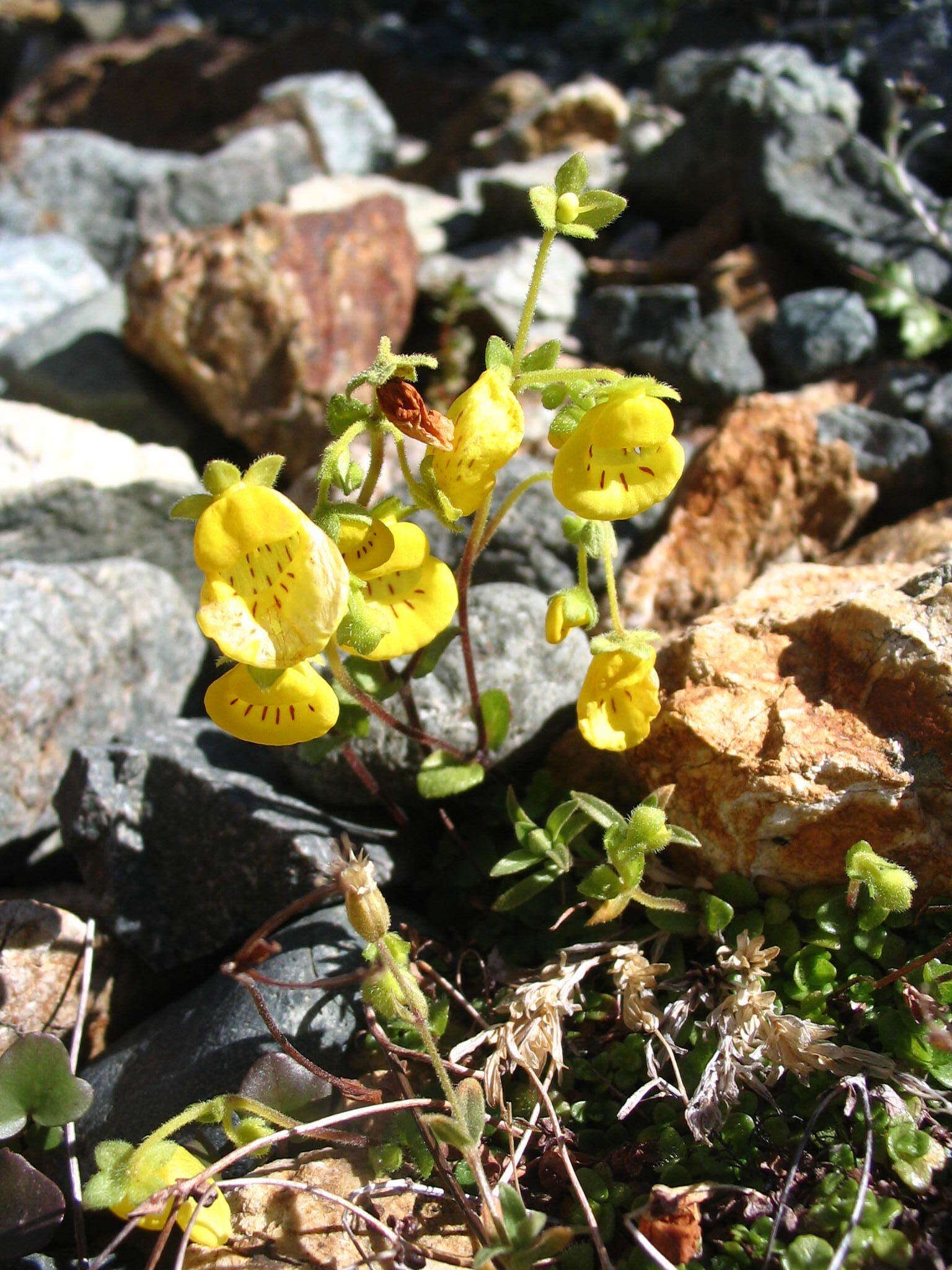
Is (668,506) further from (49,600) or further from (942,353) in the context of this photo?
(49,600)

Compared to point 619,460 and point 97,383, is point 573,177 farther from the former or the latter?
point 97,383

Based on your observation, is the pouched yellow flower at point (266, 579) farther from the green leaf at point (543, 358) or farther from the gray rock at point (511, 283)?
the gray rock at point (511, 283)

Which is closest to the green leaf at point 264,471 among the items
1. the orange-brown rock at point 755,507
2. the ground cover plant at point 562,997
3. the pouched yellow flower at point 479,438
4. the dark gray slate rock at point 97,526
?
the ground cover plant at point 562,997

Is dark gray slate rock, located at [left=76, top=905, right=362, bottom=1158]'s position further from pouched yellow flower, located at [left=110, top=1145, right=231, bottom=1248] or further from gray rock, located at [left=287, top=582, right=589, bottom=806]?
gray rock, located at [left=287, top=582, right=589, bottom=806]

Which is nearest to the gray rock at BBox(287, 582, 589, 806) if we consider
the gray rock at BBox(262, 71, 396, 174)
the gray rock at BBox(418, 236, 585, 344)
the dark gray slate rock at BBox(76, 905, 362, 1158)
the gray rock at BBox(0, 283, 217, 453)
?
the dark gray slate rock at BBox(76, 905, 362, 1158)

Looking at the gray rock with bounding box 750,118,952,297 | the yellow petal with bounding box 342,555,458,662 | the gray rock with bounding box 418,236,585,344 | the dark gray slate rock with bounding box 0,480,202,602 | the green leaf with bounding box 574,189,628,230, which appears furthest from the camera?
the gray rock with bounding box 418,236,585,344

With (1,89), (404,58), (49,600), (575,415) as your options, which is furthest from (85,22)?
(575,415)

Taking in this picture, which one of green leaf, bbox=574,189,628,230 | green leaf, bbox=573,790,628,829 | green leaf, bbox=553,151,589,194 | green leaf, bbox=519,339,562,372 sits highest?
green leaf, bbox=553,151,589,194

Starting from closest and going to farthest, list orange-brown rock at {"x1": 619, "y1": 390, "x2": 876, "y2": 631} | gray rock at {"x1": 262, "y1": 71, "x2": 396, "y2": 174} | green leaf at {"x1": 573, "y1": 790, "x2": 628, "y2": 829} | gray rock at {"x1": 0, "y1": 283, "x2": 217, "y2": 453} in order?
1. green leaf at {"x1": 573, "y1": 790, "x2": 628, "y2": 829}
2. orange-brown rock at {"x1": 619, "y1": 390, "x2": 876, "y2": 631}
3. gray rock at {"x1": 0, "y1": 283, "x2": 217, "y2": 453}
4. gray rock at {"x1": 262, "y1": 71, "x2": 396, "y2": 174}
